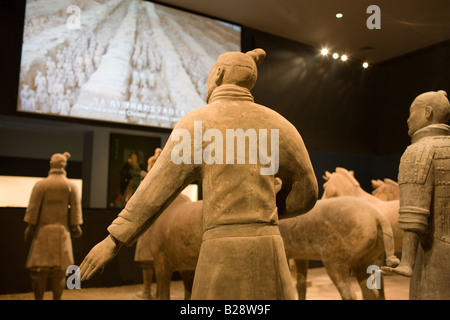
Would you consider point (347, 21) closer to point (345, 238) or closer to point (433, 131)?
point (345, 238)

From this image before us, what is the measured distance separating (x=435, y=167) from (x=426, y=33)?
115 inches

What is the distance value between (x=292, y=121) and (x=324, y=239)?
3.71 meters

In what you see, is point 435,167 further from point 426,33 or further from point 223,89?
point 426,33

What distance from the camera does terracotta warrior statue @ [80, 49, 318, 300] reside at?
1.89 meters

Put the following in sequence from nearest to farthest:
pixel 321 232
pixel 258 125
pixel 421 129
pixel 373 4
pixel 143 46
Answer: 1. pixel 258 125
2. pixel 421 129
3. pixel 321 232
4. pixel 373 4
5. pixel 143 46

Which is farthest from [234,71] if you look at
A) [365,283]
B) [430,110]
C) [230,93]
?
[365,283]

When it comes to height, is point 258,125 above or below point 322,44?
below

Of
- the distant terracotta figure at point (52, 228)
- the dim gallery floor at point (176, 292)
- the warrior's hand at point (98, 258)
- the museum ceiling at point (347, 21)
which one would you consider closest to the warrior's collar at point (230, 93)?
the warrior's hand at point (98, 258)

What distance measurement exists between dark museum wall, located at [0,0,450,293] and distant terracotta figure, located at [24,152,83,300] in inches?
55.4

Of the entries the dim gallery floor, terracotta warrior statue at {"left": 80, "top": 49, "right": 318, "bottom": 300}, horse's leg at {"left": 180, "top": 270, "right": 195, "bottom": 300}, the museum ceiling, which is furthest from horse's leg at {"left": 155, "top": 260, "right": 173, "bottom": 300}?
the museum ceiling

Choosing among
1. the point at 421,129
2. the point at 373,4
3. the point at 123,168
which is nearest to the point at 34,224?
the point at 123,168

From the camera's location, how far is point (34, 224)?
4.77m

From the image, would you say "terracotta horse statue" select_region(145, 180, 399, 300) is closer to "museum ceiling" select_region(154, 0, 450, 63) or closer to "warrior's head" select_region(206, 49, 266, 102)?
"warrior's head" select_region(206, 49, 266, 102)
